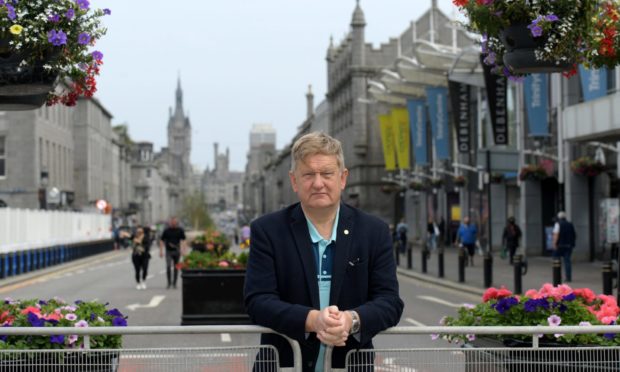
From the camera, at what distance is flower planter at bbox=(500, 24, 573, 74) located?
8219 mm

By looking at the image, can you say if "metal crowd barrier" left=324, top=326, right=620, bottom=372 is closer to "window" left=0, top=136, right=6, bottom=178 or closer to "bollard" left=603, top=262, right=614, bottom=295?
"bollard" left=603, top=262, right=614, bottom=295

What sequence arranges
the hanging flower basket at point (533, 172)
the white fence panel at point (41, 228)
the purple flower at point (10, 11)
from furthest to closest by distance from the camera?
the hanging flower basket at point (533, 172), the white fence panel at point (41, 228), the purple flower at point (10, 11)

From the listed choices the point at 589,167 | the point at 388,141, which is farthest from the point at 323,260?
the point at 388,141

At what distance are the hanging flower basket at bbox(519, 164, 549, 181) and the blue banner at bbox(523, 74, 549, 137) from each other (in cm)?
186

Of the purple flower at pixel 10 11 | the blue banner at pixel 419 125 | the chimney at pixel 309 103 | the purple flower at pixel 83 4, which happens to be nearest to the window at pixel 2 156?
the blue banner at pixel 419 125

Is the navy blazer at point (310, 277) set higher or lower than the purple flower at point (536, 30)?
lower

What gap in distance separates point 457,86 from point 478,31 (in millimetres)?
37089

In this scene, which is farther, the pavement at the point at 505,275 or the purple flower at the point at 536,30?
the pavement at the point at 505,275

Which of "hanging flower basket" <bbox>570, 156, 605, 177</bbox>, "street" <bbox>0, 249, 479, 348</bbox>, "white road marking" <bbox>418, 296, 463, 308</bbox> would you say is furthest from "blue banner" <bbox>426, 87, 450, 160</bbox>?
"white road marking" <bbox>418, 296, 463, 308</bbox>

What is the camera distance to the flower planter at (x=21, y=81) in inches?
293

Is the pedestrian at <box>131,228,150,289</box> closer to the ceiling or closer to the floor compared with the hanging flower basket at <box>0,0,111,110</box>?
closer to the floor

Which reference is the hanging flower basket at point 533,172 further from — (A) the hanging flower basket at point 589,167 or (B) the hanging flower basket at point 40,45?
(B) the hanging flower basket at point 40,45

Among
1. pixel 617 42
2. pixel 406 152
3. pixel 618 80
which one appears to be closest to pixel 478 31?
pixel 617 42

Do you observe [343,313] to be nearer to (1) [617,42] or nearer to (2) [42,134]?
(1) [617,42]
